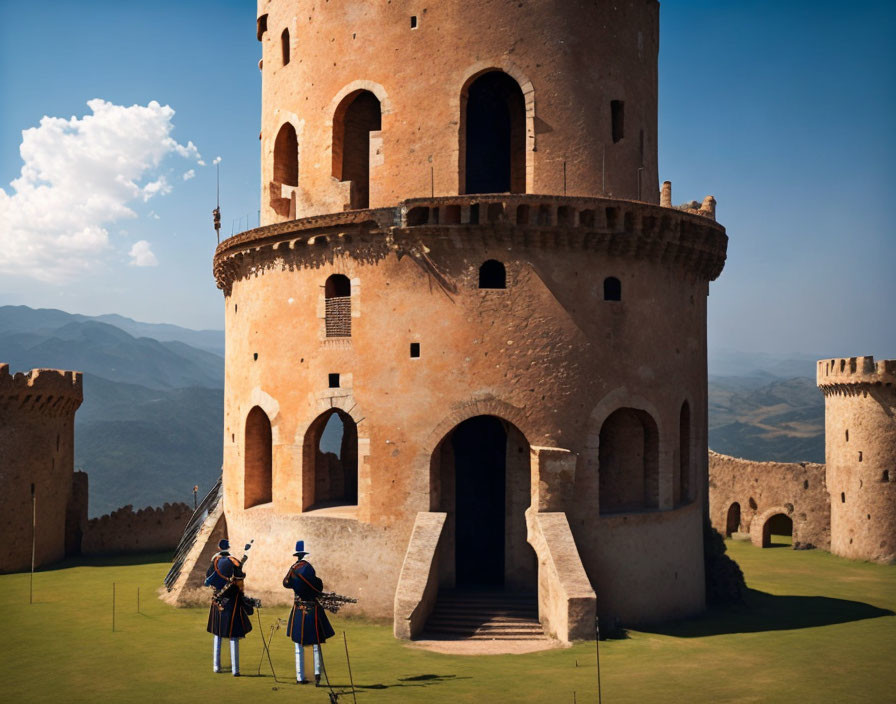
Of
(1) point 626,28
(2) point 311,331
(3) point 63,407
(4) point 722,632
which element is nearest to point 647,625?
(4) point 722,632

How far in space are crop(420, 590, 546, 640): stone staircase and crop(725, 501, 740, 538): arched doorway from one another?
787 inches

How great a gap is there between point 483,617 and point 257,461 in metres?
6.96

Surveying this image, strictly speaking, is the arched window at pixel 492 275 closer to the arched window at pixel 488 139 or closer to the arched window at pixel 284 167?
the arched window at pixel 488 139

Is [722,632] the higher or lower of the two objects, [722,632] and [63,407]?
the lower

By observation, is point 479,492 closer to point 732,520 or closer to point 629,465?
point 629,465

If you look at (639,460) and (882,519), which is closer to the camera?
(639,460)

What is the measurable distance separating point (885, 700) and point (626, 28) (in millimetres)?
15287

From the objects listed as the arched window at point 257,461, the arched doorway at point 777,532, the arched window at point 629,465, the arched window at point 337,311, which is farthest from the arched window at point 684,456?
the arched doorway at point 777,532

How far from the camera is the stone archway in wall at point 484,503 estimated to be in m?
19.8

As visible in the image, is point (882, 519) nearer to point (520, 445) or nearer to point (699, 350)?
point (699, 350)

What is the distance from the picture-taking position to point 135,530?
99.3ft

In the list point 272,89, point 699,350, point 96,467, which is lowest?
point 96,467

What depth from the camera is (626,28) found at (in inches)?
846

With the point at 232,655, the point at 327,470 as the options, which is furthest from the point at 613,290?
the point at 232,655
